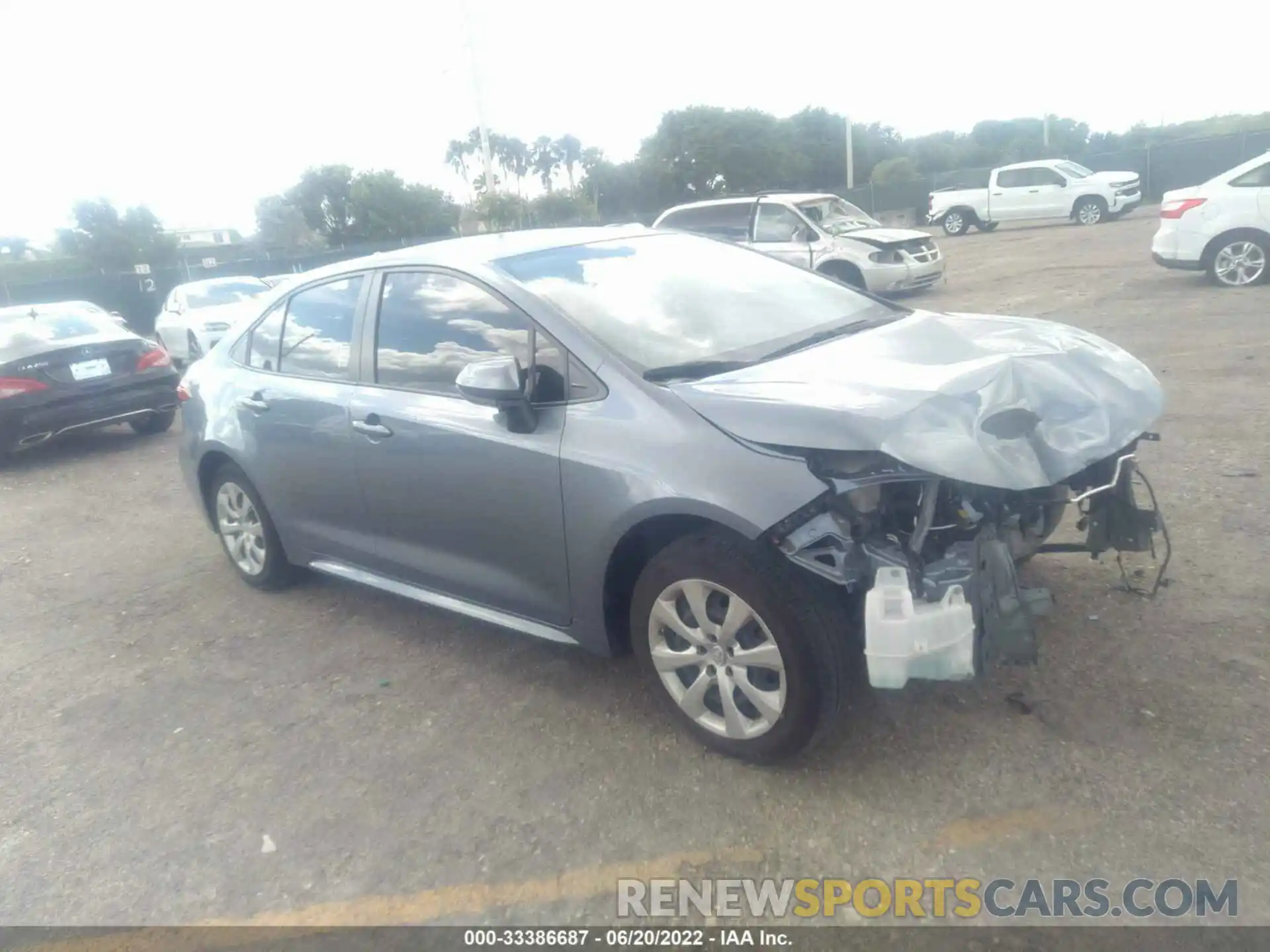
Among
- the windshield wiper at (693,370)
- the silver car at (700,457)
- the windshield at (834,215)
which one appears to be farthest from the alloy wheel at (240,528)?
the windshield at (834,215)

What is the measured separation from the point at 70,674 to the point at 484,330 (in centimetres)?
266

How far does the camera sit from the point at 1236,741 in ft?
10.2

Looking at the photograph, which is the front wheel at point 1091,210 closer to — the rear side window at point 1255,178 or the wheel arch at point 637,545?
the rear side window at point 1255,178

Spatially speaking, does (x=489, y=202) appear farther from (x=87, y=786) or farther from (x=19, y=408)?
(x=87, y=786)

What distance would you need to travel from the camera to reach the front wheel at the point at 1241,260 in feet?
37.8

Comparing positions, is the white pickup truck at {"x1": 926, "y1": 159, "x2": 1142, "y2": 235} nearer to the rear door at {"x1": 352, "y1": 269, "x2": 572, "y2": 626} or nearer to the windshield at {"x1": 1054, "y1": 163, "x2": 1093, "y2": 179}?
the windshield at {"x1": 1054, "y1": 163, "x2": 1093, "y2": 179}

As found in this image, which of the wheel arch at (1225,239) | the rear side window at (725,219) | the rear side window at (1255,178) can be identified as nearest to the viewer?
the rear side window at (1255,178)

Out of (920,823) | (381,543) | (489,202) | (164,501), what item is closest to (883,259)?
(164,501)

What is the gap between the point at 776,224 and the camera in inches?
567

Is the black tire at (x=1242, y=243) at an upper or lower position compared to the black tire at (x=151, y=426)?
upper

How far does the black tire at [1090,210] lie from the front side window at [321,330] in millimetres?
25503

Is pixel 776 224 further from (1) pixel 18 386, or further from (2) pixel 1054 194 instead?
(2) pixel 1054 194

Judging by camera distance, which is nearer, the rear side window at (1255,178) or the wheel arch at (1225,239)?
the rear side window at (1255,178)

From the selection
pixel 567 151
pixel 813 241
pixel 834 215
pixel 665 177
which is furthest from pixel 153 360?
pixel 567 151
